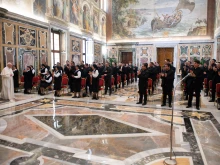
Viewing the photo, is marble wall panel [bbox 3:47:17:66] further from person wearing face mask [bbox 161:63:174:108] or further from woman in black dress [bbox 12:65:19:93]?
person wearing face mask [bbox 161:63:174:108]

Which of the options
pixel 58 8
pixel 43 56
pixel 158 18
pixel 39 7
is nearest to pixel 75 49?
pixel 58 8

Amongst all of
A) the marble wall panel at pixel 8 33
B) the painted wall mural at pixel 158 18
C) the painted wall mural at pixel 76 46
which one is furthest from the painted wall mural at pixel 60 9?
the painted wall mural at pixel 158 18

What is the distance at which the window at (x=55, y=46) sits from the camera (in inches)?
569

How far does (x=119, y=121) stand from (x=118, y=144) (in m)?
1.64

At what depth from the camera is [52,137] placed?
15.4 ft

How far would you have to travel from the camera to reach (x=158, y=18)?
71.8 ft

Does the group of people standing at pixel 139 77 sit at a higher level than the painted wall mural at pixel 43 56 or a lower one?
lower

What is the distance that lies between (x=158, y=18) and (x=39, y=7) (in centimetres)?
1383

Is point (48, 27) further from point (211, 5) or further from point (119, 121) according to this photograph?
point (211, 5)

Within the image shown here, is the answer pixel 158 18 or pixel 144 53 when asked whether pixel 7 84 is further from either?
pixel 158 18

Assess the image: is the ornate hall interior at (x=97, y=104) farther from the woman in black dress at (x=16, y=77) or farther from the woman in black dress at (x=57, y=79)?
the woman in black dress at (x=57, y=79)

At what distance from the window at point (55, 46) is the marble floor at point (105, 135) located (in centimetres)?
744

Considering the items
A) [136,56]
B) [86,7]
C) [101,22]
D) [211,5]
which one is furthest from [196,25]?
[86,7]

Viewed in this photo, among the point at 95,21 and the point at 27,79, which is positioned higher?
the point at 95,21
